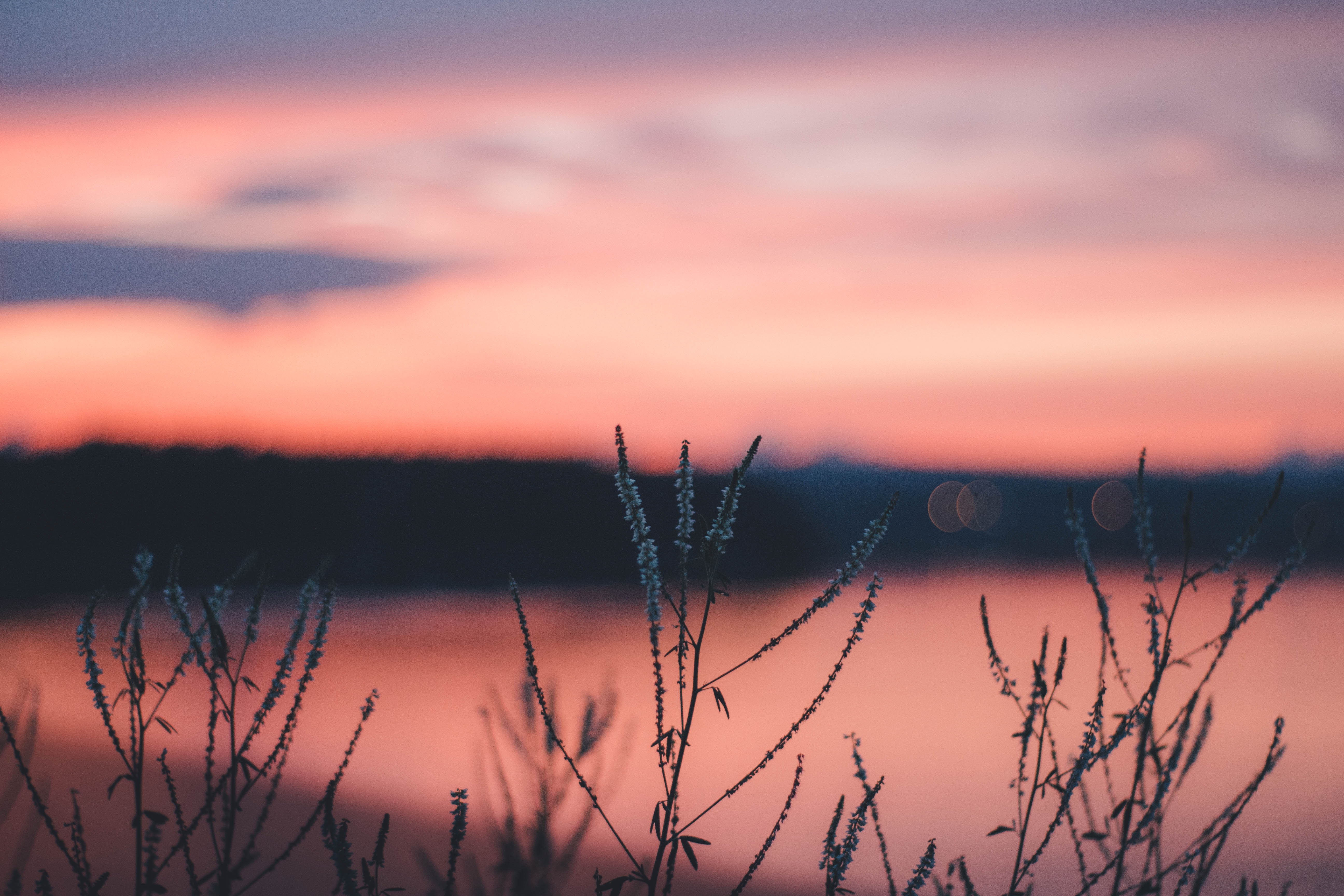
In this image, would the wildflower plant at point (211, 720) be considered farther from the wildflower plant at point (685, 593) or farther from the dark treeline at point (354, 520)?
the dark treeline at point (354, 520)

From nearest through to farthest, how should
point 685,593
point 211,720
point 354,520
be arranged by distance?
1. point 685,593
2. point 211,720
3. point 354,520

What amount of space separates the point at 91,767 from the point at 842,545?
103739 mm

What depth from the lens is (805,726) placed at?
20359 millimetres

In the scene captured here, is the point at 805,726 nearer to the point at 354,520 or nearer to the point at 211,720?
the point at 211,720

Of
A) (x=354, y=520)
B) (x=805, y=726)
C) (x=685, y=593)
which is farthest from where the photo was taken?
(x=354, y=520)

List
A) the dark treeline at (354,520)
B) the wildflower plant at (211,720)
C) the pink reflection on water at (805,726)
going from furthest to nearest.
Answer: the dark treeline at (354,520) → the pink reflection on water at (805,726) → the wildflower plant at (211,720)

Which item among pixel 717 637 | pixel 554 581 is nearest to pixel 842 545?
pixel 554 581

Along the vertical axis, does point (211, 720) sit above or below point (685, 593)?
below

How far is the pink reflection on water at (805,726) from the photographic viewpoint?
13250 mm

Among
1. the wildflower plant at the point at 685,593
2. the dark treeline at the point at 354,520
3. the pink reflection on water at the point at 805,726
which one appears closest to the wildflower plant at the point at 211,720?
the pink reflection on water at the point at 805,726

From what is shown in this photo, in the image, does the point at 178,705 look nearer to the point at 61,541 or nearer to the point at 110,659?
the point at 110,659

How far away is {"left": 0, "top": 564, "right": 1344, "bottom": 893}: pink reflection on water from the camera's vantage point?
1325cm

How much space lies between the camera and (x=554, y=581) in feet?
211

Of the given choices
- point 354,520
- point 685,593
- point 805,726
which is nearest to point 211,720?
point 685,593
